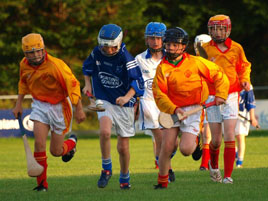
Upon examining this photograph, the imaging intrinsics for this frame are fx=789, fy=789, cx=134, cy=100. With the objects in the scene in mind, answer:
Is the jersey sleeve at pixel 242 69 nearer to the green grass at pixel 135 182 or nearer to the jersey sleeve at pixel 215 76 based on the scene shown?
the jersey sleeve at pixel 215 76

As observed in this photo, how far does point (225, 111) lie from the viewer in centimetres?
1038

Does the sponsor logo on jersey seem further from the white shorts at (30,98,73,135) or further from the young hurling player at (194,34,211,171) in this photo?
the young hurling player at (194,34,211,171)

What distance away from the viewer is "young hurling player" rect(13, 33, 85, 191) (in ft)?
31.0

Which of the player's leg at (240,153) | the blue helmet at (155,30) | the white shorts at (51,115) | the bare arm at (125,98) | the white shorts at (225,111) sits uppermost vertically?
the blue helmet at (155,30)

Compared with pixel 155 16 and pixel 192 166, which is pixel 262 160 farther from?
pixel 155 16

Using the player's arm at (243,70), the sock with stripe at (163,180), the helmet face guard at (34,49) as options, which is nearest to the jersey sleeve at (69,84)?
the helmet face guard at (34,49)

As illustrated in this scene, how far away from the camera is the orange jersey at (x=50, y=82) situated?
9.48 meters

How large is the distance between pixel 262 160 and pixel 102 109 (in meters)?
5.95

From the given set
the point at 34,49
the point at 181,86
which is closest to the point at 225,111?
the point at 181,86

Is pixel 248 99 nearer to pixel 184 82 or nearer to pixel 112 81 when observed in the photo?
pixel 112 81

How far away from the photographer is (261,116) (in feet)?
81.1

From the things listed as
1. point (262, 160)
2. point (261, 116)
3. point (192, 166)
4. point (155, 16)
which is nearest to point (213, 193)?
point (192, 166)

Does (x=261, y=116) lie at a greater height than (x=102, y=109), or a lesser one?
lesser

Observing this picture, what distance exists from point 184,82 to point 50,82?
1654 mm
